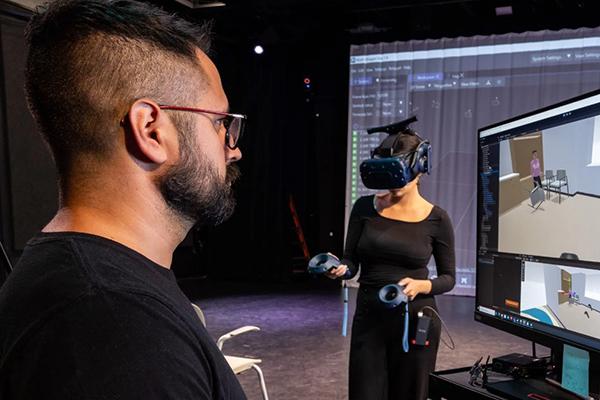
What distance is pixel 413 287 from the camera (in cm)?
193

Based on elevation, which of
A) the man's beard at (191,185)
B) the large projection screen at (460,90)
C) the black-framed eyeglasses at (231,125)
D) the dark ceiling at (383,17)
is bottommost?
the man's beard at (191,185)

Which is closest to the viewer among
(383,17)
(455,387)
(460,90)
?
(455,387)

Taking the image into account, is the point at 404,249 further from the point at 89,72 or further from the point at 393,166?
the point at 89,72

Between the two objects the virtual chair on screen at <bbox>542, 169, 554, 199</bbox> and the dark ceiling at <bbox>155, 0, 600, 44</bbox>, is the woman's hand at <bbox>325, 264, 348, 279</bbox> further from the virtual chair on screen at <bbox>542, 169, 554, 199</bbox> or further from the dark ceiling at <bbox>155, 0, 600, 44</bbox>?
the dark ceiling at <bbox>155, 0, 600, 44</bbox>

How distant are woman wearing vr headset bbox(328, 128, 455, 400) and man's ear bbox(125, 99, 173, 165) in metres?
1.33

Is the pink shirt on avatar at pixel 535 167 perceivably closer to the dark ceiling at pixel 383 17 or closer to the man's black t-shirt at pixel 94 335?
the man's black t-shirt at pixel 94 335

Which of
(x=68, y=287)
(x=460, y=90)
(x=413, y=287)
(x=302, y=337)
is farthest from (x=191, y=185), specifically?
(x=460, y=90)

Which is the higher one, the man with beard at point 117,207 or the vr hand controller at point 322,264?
the man with beard at point 117,207

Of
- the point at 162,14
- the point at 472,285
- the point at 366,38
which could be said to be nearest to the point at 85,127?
the point at 162,14

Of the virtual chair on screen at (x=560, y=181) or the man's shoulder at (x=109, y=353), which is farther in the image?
the virtual chair on screen at (x=560, y=181)

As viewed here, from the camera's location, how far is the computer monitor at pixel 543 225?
1163 millimetres

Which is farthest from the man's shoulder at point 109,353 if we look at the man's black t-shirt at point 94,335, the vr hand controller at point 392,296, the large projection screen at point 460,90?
the large projection screen at point 460,90

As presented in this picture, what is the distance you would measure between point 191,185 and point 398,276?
55.9 inches

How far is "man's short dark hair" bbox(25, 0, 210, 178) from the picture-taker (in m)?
0.65
